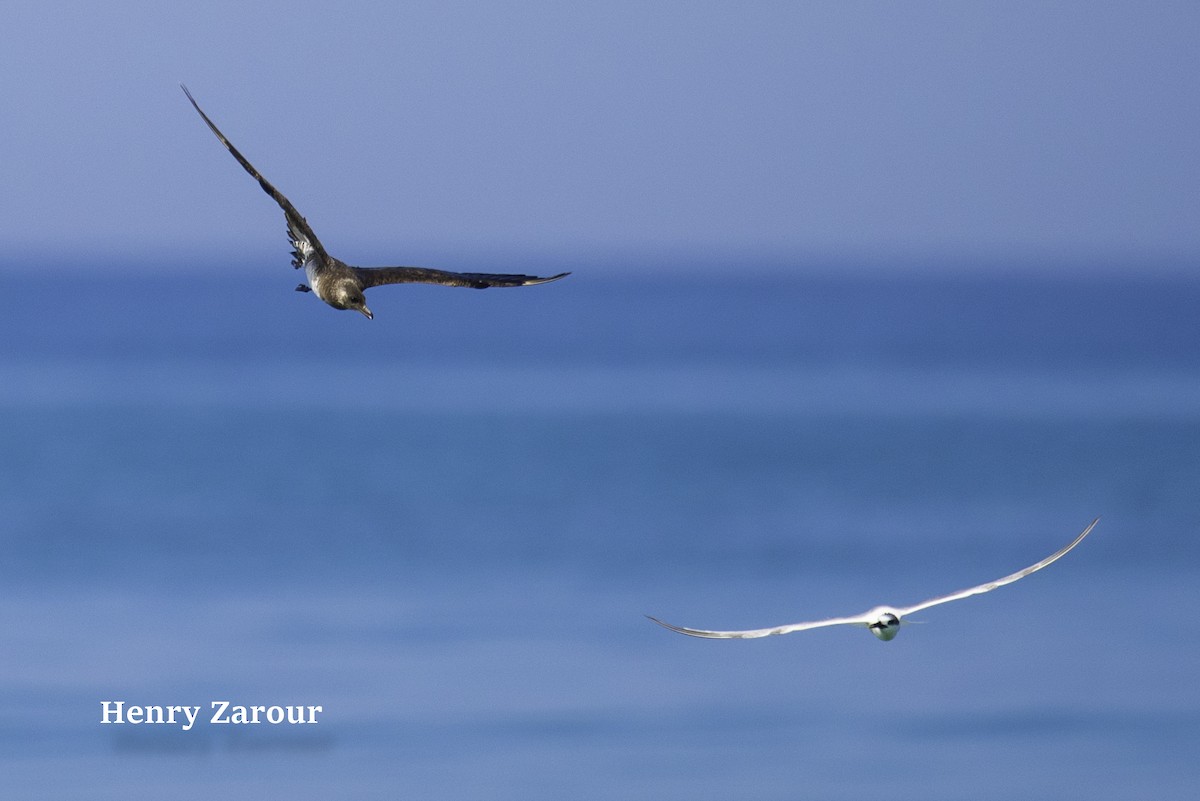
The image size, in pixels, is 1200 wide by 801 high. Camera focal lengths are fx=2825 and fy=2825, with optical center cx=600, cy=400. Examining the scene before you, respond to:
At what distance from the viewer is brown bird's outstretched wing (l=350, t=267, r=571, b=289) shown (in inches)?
810

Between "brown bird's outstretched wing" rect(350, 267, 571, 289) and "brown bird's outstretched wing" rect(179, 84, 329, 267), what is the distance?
40 centimetres

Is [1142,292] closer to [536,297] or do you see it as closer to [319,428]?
[536,297]

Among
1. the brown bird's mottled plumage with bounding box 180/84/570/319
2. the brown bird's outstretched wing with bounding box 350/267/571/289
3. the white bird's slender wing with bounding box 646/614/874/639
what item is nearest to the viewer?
the white bird's slender wing with bounding box 646/614/874/639

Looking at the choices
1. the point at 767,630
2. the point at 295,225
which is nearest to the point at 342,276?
the point at 295,225

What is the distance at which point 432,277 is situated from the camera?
20.9m

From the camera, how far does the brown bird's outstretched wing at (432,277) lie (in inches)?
810

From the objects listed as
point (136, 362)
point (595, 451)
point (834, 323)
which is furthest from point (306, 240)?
point (834, 323)

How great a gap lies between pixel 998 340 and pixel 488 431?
2638 centimetres

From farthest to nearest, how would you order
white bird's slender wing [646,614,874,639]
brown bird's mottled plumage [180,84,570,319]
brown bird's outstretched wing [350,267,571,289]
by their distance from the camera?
brown bird's outstretched wing [350,267,571,289] < brown bird's mottled plumage [180,84,570,319] < white bird's slender wing [646,614,874,639]

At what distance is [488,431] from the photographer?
5575 cm

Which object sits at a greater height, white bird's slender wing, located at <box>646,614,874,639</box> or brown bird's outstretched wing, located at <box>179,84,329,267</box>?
brown bird's outstretched wing, located at <box>179,84,329,267</box>

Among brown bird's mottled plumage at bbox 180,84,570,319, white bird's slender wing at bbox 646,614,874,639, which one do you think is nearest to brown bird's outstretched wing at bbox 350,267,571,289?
brown bird's mottled plumage at bbox 180,84,570,319

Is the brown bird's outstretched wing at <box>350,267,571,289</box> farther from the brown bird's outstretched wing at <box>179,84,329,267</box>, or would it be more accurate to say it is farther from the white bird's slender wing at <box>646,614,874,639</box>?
the white bird's slender wing at <box>646,614,874,639</box>

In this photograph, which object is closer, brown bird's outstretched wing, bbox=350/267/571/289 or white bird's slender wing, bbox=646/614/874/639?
white bird's slender wing, bbox=646/614/874/639
